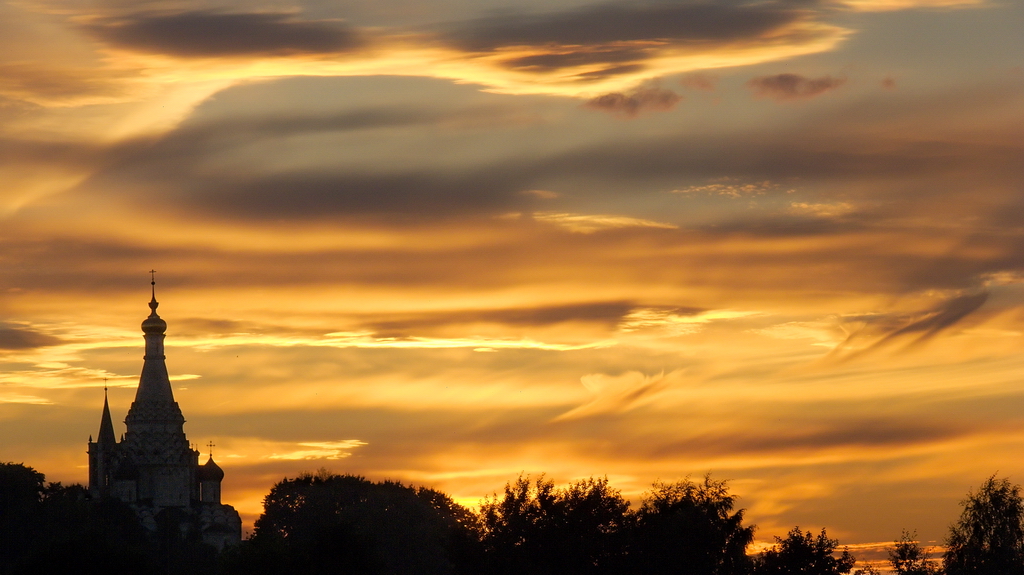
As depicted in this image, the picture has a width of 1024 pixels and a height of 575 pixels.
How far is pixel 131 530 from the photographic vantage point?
186125mm

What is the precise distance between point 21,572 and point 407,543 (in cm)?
6101

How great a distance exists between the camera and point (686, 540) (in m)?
93.2

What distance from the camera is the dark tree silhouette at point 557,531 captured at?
308 feet

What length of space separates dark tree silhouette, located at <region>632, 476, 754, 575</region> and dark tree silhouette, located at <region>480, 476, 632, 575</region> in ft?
4.62

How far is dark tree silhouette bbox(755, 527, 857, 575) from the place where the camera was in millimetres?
96688

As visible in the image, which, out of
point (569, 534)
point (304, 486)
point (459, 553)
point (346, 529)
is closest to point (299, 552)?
point (346, 529)

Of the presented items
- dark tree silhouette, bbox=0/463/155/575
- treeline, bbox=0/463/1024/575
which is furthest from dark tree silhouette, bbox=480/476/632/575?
dark tree silhouette, bbox=0/463/155/575

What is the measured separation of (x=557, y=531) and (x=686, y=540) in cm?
683

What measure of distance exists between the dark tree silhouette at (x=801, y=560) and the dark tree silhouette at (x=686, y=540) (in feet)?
4.82

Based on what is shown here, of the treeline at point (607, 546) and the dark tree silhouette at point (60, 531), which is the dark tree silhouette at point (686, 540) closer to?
the treeline at point (607, 546)

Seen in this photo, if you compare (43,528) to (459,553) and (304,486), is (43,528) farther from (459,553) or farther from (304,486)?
(459,553)

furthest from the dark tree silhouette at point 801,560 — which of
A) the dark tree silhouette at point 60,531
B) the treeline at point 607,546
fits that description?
the dark tree silhouette at point 60,531

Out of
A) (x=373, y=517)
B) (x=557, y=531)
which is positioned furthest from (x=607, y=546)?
(x=373, y=517)

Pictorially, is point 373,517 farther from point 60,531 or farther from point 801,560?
point 801,560
